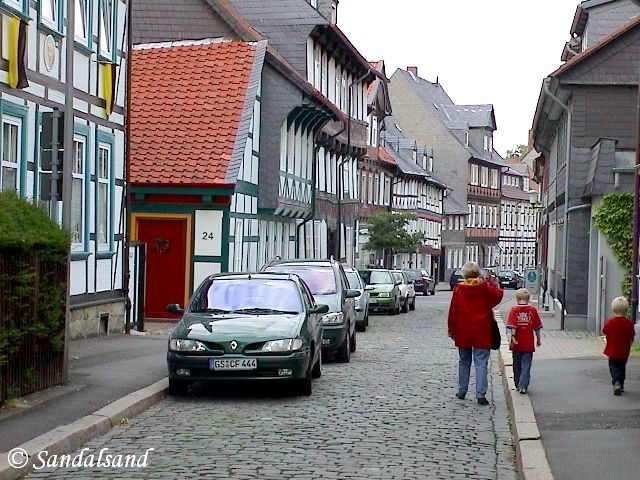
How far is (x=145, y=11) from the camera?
36656 mm

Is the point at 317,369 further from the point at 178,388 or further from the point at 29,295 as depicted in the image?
the point at 29,295

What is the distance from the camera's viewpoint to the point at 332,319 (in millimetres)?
19062

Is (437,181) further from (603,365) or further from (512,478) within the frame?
(512,478)

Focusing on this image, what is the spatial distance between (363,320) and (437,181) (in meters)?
59.9

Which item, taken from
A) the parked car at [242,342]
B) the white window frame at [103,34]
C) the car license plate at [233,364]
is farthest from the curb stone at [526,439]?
the white window frame at [103,34]

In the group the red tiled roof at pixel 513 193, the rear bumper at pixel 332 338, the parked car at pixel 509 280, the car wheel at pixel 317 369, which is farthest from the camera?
the red tiled roof at pixel 513 193

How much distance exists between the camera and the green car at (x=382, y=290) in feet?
126

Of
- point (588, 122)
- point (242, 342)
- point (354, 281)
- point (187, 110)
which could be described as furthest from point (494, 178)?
point (242, 342)

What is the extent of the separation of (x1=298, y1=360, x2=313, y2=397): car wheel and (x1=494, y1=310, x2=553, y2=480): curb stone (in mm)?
2326

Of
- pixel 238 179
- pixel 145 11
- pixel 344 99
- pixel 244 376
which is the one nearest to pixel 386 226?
pixel 344 99

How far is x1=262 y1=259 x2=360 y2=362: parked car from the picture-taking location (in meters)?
19.0

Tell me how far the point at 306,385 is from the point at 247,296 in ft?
5.29

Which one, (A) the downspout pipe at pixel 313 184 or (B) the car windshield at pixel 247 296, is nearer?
(B) the car windshield at pixel 247 296

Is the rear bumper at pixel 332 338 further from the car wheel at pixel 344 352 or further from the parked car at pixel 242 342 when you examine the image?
the parked car at pixel 242 342
